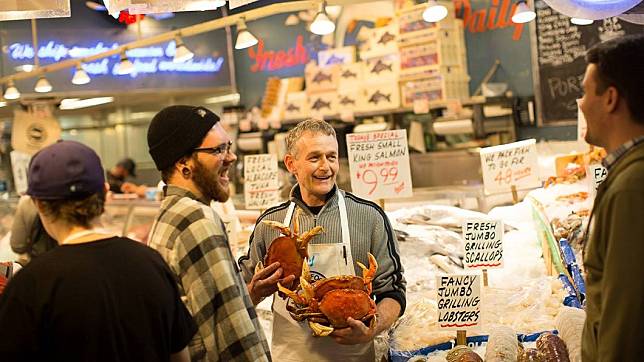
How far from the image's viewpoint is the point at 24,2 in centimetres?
312

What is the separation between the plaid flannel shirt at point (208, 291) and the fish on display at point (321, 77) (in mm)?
7297

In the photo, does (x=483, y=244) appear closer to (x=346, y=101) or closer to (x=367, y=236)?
(x=367, y=236)

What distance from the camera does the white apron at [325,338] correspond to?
3.19 metres

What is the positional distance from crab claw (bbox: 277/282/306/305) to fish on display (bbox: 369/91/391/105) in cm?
627

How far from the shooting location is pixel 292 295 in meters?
2.97

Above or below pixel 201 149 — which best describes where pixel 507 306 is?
below

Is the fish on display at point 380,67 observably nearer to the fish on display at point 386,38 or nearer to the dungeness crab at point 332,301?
the fish on display at point 386,38

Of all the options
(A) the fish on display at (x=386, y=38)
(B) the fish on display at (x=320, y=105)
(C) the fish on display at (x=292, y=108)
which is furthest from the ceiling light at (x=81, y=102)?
(A) the fish on display at (x=386, y=38)

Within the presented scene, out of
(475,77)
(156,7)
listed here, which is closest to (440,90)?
(475,77)

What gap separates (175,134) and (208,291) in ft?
1.65

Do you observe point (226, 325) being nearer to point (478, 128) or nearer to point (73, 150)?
point (73, 150)

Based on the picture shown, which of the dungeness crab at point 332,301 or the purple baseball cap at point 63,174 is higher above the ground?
the purple baseball cap at point 63,174

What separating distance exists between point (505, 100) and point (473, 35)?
54.7 inches

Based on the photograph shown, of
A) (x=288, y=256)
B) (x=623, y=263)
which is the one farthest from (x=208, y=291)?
(x=623, y=263)
